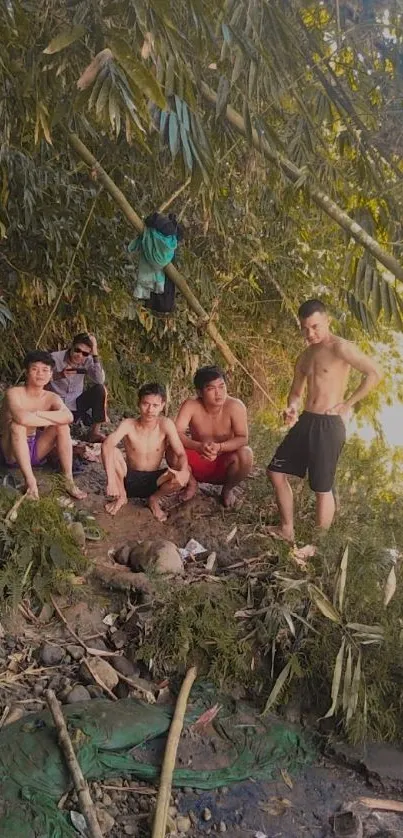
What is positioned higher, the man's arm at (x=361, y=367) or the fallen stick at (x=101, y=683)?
the man's arm at (x=361, y=367)

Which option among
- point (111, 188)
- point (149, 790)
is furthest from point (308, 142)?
point (149, 790)

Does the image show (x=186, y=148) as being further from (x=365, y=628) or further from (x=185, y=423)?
(x=365, y=628)

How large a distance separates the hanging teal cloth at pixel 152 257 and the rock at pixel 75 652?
75.6 inches

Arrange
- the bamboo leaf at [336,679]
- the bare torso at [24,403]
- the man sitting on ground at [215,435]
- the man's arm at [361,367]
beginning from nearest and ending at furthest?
the bamboo leaf at [336,679], the man's arm at [361,367], the bare torso at [24,403], the man sitting on ground at [215,435]

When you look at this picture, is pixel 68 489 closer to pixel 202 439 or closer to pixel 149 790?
pixel 202 439

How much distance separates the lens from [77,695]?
2988 mm

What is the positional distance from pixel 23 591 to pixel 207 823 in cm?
132

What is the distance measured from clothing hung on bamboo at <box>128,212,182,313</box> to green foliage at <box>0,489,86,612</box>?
4.51 ft

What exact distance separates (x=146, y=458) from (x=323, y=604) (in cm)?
144

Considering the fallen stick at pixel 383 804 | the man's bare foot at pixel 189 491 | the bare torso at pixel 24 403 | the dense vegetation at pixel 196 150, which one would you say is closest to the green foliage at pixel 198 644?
the fallen stick at pixel 383 804

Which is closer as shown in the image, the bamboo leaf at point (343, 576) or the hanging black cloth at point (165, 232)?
the bamboo leaf at point (343, 576)

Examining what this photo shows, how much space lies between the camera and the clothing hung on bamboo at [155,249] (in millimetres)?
3844

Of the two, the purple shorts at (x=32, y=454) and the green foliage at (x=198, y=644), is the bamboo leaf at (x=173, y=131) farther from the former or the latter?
the purple shorts at (x=32, y=454)

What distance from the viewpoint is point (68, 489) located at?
13.9 ft
